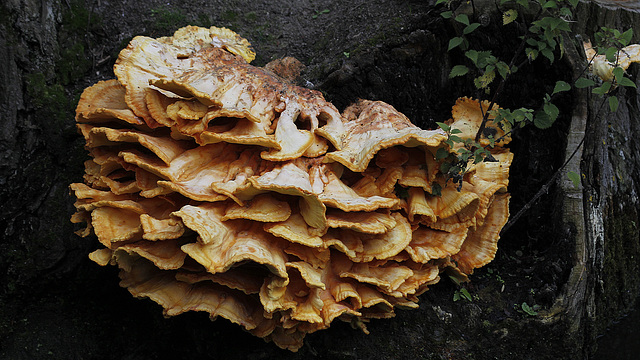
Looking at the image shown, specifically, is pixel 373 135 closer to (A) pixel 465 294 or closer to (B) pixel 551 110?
(B) pixel 551 110

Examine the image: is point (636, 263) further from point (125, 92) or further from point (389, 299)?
point (125, 92)

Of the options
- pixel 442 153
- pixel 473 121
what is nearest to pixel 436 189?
pixel 442 153

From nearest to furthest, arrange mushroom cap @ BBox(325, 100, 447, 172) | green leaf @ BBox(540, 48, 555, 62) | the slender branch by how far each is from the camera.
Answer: mushroom cap @ BBox(325, 100, 447, 172) → green leaf @ BBox(540, 48, 555, 62) → the slender branch

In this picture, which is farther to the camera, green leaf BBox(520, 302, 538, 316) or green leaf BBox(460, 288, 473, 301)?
green leaf BBox(460, 288, 473, 301)

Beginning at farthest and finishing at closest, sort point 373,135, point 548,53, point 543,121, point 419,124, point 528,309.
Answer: point 419,124, point 528,309, point 543,121, point 548,53, point 373,135

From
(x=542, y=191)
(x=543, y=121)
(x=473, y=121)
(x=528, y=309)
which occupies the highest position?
(x=543, y=121)

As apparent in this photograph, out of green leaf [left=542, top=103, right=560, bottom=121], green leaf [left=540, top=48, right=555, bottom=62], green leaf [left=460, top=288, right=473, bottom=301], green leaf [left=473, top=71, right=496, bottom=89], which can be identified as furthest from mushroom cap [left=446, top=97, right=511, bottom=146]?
green leaf [left=460, top=288, right=473, bottom=301]

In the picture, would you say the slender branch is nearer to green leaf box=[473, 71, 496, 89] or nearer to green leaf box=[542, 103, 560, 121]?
green leaf box=[542, 103, 560, 121]
